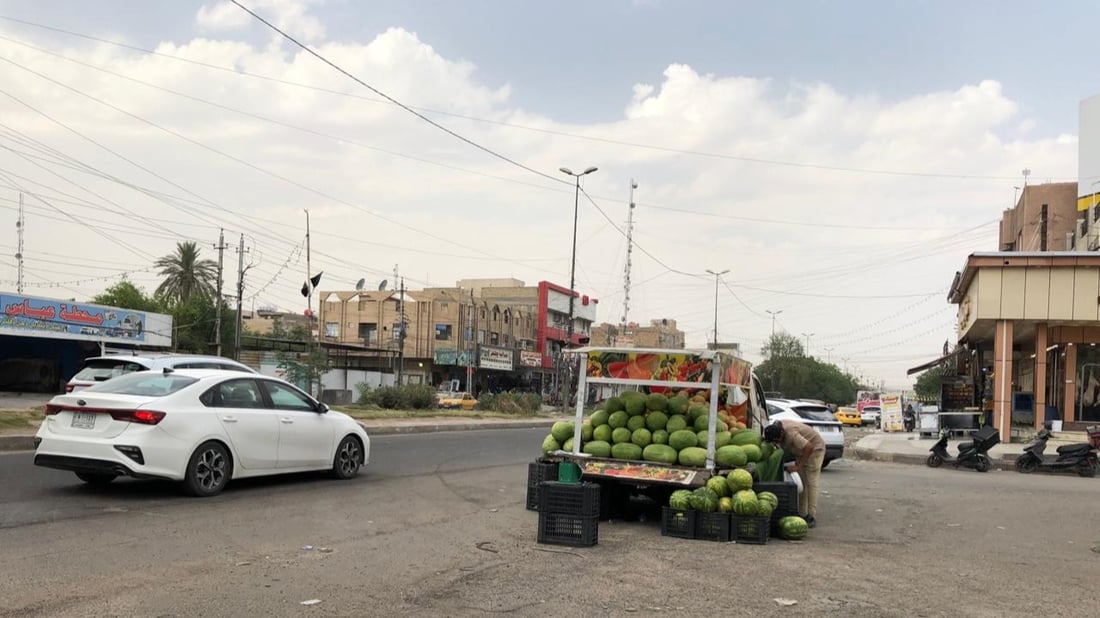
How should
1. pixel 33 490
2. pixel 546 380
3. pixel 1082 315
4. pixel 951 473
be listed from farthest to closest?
pixel 546 380 < pixel 1082 315 < pixel 951 473 < pixel 33 490

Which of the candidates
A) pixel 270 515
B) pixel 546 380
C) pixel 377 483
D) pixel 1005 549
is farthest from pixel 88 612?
pixel 546 380

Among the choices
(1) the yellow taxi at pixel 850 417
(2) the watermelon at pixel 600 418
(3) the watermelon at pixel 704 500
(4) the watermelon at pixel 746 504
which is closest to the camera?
(4) the watermelon at pixel 746 504

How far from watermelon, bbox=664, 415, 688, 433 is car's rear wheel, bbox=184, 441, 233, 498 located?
17.0 ft

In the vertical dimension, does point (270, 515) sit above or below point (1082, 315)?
below

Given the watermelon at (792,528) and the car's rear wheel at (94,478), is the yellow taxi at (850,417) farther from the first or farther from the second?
the car's rear wheel at (94,478)

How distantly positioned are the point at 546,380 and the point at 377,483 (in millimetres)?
75420

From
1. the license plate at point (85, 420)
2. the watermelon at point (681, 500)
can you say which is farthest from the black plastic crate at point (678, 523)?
the license plate at point (85, 420)

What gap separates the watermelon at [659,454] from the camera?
922 centimetres

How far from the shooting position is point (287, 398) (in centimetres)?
1120

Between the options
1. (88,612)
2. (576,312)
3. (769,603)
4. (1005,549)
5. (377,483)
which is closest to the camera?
(88,612)

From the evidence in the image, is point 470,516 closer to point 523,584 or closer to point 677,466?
point 677,466

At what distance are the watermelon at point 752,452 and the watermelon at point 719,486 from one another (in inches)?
19.9

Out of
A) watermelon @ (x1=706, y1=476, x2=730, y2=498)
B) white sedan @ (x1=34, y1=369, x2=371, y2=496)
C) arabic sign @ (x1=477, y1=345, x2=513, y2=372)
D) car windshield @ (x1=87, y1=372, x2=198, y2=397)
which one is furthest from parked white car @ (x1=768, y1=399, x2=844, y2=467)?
arabic sign @ (x1=477, y1=345, x2=513, y2=372)

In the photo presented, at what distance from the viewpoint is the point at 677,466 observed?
361 inches
